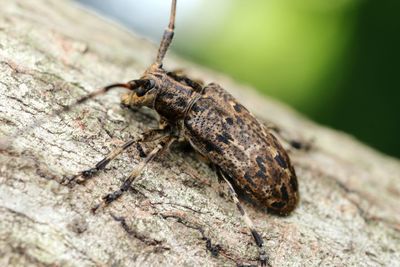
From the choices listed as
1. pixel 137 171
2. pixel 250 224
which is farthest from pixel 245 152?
pixel 137 171

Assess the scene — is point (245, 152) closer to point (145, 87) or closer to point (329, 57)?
point (145, 87)

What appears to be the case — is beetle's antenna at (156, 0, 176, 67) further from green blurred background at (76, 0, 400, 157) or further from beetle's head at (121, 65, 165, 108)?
green blurred background at (76, 0, 400, 157)

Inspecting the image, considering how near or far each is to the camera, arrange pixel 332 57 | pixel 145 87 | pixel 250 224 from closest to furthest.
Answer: pixel 250 224 < pixel 145 87 < pixel 332 57

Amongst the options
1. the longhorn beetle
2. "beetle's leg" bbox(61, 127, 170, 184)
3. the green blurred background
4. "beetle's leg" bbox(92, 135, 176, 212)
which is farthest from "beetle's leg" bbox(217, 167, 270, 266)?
the green blurred background

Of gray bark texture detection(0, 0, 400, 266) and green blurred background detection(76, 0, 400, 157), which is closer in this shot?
gray bark texture detection(0, 0, 400, 266)

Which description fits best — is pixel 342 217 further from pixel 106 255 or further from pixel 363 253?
pixel 106 255

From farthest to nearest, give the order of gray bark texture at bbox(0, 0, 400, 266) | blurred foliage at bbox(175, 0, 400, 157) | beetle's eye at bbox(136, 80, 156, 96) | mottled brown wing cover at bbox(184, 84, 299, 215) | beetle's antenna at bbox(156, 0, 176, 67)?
1. blurred foliage at bbox(175, 0, 400, 157)
2. beetle's antenna at bbox(156, 0, 176, 67)
3. beetle's eye at bbox(136, 80, 156, 96)
4. mottled brown wing cover at bbox(184, 84, 299, 215)
5. gray bark texture at bbox(0, 0, 400, 266)
